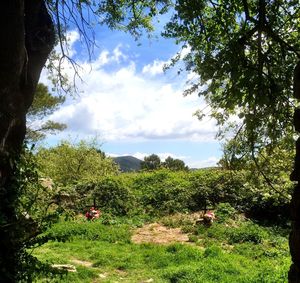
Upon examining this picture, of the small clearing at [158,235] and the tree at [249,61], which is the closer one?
the tree at [249,61]

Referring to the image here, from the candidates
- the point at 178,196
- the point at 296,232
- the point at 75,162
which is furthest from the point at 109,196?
the point at 296,232

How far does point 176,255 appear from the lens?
40.1ft

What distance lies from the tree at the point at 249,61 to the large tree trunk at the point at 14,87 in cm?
244

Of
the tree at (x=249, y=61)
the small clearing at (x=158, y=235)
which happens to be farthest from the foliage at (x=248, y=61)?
the small clearing at (x=158, y=235)

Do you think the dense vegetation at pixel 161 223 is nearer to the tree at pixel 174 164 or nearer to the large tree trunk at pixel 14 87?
the large tree trunk at pixel 14 87

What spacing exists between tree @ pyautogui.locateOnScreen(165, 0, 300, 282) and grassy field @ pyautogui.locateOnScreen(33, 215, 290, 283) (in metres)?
3.90

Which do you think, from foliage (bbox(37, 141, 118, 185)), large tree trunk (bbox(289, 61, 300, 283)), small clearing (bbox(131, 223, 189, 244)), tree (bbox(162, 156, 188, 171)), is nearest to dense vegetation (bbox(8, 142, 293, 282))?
small clearing (bbox(131, 223, 189, 244))

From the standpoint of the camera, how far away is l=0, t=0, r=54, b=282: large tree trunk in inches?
222

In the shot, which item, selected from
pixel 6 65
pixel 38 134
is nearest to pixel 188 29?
pixel 6 65

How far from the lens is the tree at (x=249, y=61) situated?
6.49 meters

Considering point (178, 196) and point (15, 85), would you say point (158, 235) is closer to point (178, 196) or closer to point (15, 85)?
point (178, 196)

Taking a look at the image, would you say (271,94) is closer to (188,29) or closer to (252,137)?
(252,137)

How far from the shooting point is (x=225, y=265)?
10852 mm

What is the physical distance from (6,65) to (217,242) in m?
11.1
